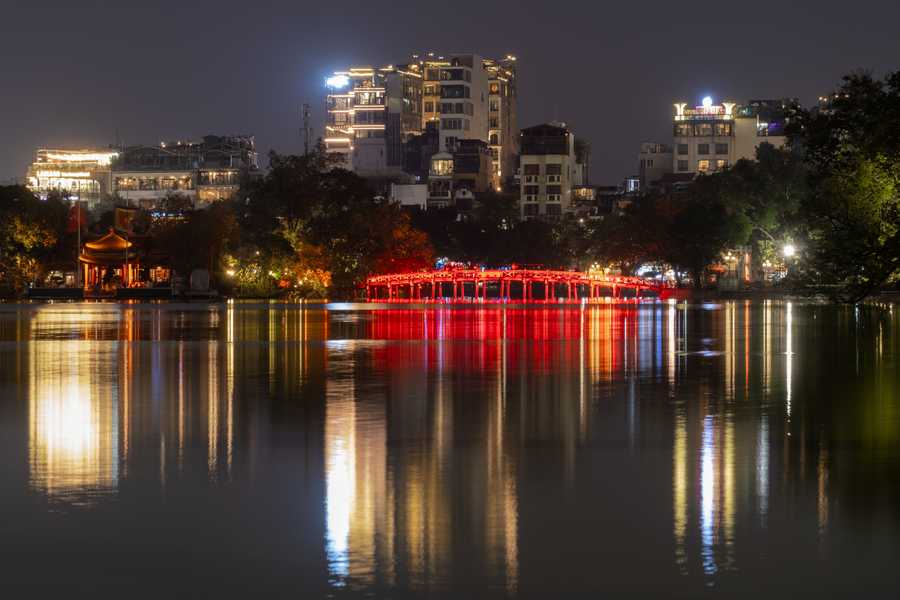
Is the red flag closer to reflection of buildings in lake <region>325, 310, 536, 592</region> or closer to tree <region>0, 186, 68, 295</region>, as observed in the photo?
tree <region>0, 186, 68, 295</region>

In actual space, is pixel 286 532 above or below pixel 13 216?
below

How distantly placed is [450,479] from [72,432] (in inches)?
242

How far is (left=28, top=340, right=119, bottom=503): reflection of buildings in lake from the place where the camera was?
1392 centimetres

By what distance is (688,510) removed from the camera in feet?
40.8

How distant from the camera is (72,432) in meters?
17.7

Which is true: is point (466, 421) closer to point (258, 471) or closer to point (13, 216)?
point (258, 471)

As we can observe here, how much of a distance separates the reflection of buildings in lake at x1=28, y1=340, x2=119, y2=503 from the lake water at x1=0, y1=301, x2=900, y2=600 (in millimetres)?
55

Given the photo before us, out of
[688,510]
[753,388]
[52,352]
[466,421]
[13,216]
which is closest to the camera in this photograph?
[688,510]

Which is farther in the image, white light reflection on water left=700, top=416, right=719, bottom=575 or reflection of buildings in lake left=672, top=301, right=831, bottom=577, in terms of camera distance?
reflection of buildings in lake left=672, top=301, right=831, bottom=577

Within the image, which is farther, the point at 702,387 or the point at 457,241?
the point at 457,241

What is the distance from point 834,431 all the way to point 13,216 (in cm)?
9635

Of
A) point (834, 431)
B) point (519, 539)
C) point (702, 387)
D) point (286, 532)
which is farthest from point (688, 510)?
point (702, 387)

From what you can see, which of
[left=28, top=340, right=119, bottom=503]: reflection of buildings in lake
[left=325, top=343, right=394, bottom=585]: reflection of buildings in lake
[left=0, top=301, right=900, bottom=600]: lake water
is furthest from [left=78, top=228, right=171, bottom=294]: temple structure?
[left=325, top=343, right=394, bottom=585]: reflection of buildings in lake

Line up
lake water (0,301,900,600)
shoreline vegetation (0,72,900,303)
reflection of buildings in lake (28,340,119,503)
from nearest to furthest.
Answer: lake water (0,301,900,600)
reflection of buildings in lake (28,340,119,503)
shoreline vegetation (0,72,900,303)
